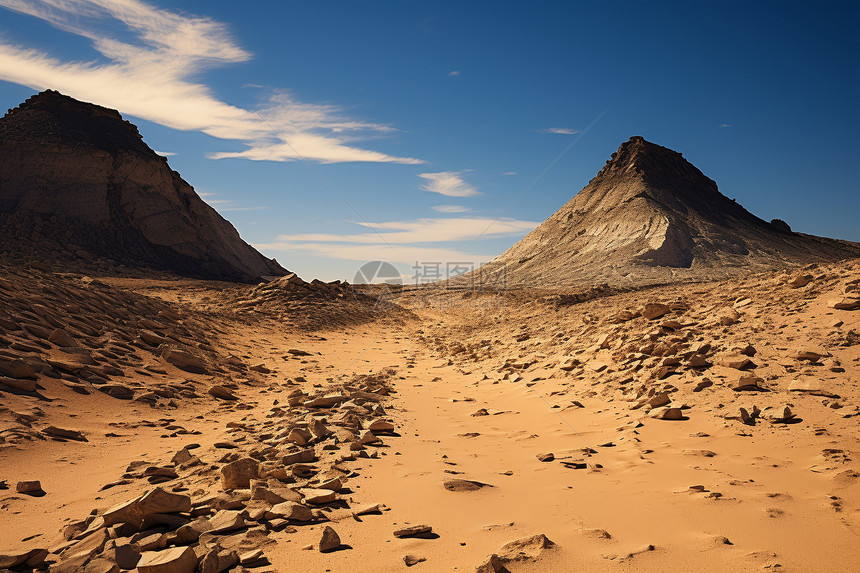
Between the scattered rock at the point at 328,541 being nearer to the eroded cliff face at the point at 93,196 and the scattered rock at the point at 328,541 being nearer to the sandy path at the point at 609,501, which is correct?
the sandy path at the point at 609,501

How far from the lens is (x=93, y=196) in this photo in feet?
108

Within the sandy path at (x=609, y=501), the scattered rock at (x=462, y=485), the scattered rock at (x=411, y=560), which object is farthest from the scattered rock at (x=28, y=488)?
the scattered rock at (x=462, y=485)

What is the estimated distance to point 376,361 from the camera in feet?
42.9

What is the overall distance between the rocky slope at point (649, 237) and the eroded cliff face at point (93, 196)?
2372cm

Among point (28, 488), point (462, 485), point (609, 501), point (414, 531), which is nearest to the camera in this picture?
point (414, 531)

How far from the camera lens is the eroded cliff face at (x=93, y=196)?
30.7m

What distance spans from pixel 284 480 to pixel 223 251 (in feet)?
129

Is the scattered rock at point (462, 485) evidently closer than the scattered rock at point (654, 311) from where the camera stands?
Yes

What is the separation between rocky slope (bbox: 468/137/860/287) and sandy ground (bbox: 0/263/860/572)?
862 inches

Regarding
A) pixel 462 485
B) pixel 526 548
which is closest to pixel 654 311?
pixel 462 485

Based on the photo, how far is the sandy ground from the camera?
2.98 meters

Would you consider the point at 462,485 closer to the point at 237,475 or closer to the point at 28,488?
the point at 237,475

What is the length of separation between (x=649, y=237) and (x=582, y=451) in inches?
1281

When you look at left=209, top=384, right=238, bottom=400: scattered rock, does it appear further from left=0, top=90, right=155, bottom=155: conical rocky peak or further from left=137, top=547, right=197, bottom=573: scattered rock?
left=0, top=90, right=155, bottom=155: conical rocky peak
